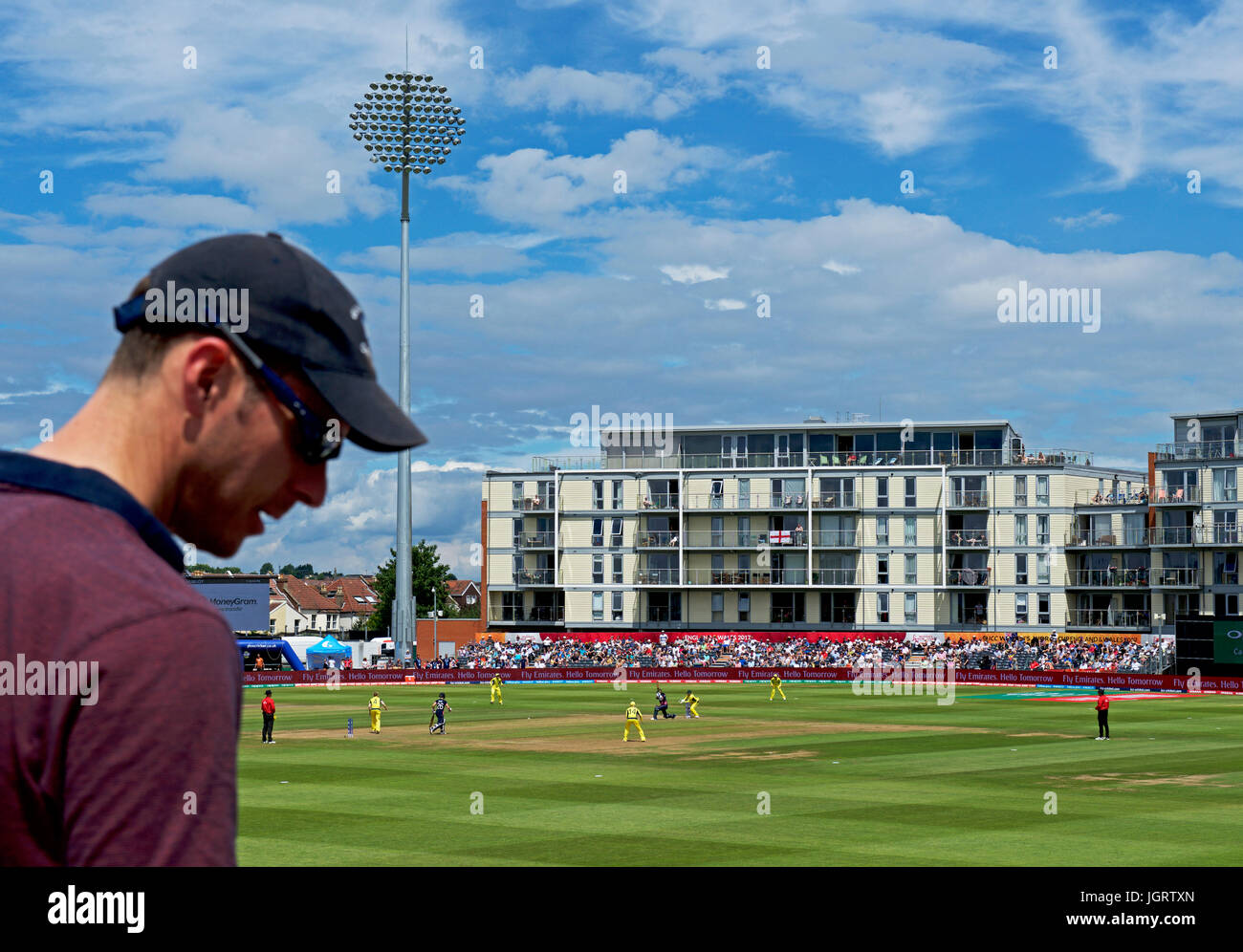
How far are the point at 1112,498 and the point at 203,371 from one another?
109m

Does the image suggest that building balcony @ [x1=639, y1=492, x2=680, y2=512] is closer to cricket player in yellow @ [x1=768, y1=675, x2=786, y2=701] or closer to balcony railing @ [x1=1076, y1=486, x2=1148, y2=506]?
balcony railing @ [x1=1076, y1=486, x2=1148, y2=506]

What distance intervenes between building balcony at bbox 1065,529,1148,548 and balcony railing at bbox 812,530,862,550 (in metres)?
15.9

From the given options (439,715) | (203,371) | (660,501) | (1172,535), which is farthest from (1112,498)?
(203,371)

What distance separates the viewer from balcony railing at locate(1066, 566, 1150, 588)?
100 m

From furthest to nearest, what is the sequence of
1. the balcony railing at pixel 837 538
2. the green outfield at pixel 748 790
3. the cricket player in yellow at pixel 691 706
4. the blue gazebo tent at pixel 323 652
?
the balcony railing at pixel 837 538 → the blue gazebo tent at pixel 323 652 → the cricket player in yellow at pixel 691 706 → the green outfield at pixel 748 790

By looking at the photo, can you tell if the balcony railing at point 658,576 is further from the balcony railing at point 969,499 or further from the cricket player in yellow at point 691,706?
the cricket player in yellow at point 691,706

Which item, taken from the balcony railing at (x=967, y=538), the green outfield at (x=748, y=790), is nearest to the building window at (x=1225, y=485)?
the balcony railing at (x=967, y=538)

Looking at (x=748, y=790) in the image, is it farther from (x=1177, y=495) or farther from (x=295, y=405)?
(x=1177, y=495)

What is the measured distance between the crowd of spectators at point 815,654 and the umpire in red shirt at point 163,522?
8605 centimetres

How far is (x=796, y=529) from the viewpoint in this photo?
10800 centimetres

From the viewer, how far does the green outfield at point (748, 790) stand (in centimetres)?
2152

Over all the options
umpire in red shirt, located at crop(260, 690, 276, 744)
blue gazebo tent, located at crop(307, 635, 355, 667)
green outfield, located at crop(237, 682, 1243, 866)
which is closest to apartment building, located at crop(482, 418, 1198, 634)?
blue gazebo tent, located at crop(307, 635, 355, 667)

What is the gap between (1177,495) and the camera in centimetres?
9856
